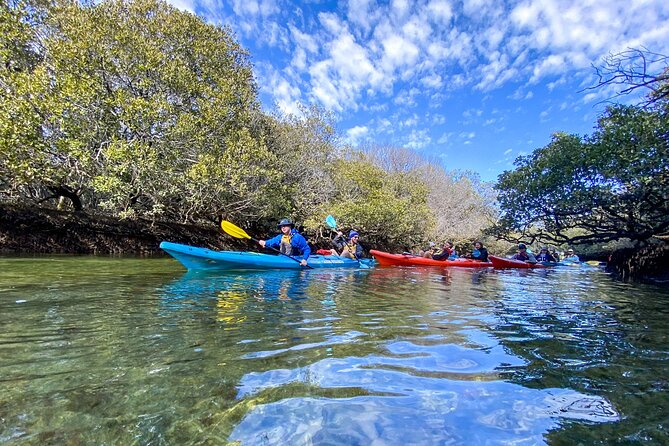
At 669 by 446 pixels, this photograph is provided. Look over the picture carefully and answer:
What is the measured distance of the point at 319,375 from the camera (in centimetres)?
221

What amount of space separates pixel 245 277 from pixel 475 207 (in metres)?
30.2

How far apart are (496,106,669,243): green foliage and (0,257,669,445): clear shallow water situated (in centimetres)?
702

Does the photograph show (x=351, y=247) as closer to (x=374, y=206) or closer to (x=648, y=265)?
(x=374, y=206)

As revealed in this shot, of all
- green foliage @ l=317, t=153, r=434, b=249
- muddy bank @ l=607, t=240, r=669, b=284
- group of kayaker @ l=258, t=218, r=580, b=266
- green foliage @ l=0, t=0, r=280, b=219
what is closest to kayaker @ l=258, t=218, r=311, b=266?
group of kayaker @ l=258, t=218, r=580, b=266

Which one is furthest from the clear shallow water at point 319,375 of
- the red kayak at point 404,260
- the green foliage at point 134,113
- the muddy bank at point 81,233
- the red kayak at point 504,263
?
the red kayak at point 504,263

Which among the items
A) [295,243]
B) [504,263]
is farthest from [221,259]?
[504,263]

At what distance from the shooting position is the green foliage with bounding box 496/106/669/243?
9.17 meters

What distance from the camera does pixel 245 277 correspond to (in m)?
7.30

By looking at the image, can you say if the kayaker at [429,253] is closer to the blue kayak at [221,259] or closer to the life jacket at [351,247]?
the life jacket at [351,247]

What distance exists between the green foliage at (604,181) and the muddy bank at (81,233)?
13580 millimetres

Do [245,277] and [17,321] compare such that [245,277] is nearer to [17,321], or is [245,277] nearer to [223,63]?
[17,321]

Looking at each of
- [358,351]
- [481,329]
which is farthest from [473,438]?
[481,329]

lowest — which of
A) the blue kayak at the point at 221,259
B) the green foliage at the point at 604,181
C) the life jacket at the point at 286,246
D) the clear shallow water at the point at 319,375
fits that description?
the clear shallow water at the point at 319,375

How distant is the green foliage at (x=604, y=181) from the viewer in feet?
30.1
